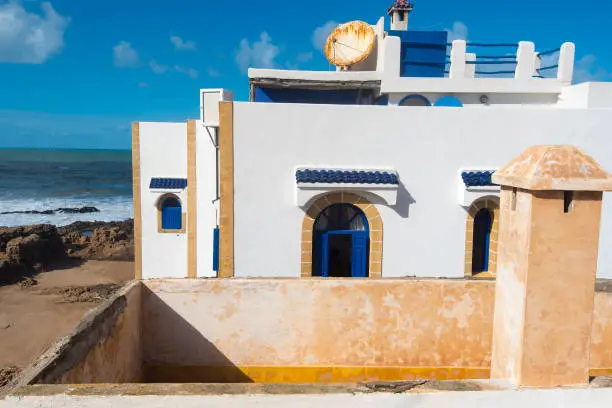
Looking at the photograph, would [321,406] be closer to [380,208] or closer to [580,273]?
[580,273]

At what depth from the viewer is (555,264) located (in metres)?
3.49

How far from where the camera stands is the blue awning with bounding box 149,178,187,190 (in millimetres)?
11711

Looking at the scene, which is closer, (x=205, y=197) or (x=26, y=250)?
(x=205, y=197)

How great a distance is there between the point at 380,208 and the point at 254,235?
2.10m

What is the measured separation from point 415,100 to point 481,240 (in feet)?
11.8

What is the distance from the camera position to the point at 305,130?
7.66 metres

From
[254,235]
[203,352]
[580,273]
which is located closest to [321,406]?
[580,273]

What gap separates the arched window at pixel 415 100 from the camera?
10.4m

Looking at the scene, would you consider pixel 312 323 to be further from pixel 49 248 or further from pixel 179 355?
pixel 49 248

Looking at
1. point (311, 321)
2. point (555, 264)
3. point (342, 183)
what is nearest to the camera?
point (555, 264)

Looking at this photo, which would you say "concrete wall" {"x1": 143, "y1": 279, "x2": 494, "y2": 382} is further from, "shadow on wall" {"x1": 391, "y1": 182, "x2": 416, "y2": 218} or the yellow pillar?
"shadow on wall" {"x1": 391, "y1": 182, "x2": 416, "y2": 218}

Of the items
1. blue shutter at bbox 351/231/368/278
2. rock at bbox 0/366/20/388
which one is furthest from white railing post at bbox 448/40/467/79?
rock at bbox 0/366/20/388

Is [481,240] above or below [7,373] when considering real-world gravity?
above

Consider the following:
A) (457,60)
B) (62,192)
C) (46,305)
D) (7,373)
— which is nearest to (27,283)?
(46,305)
